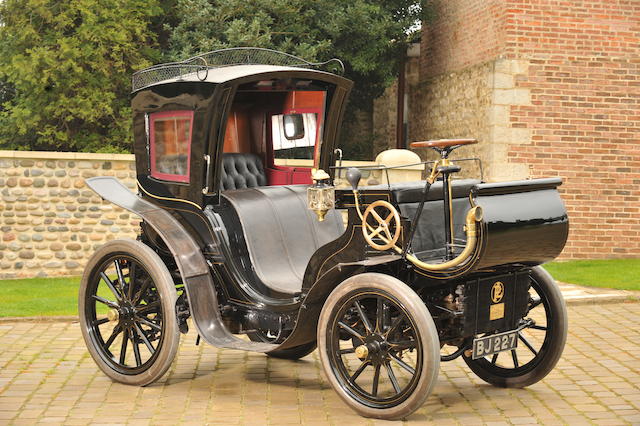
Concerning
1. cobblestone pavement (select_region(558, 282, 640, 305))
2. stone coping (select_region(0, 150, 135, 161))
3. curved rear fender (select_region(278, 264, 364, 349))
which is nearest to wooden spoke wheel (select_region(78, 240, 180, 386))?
curved rear fender (select_region(278, 264, 364, 349))

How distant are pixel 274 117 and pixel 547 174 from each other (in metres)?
8.43

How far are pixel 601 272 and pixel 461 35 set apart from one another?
575 cm

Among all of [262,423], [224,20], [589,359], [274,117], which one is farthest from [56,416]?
[224,20]

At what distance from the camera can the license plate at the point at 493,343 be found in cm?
557

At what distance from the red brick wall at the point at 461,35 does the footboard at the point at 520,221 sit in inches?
380

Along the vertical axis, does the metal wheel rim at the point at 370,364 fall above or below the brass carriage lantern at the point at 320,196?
below

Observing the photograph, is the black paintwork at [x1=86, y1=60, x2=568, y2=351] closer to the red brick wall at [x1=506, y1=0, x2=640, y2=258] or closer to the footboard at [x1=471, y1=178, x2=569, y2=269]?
the footboard at [x1=471, y1=178, x2=569, y2=269]

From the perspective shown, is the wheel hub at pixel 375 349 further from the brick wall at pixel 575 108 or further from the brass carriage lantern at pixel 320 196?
the brick wall at pixel 575 108

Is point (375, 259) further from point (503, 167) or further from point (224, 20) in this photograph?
point (224, 20)

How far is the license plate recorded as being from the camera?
18.3 ft

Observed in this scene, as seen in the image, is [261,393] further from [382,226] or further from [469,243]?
[469,243]

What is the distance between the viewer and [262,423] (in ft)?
18.3

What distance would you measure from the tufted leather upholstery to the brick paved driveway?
1417 mm

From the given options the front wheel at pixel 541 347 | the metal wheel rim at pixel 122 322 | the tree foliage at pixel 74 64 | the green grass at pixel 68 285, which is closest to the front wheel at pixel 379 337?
the front wheel at pixel 541 347
